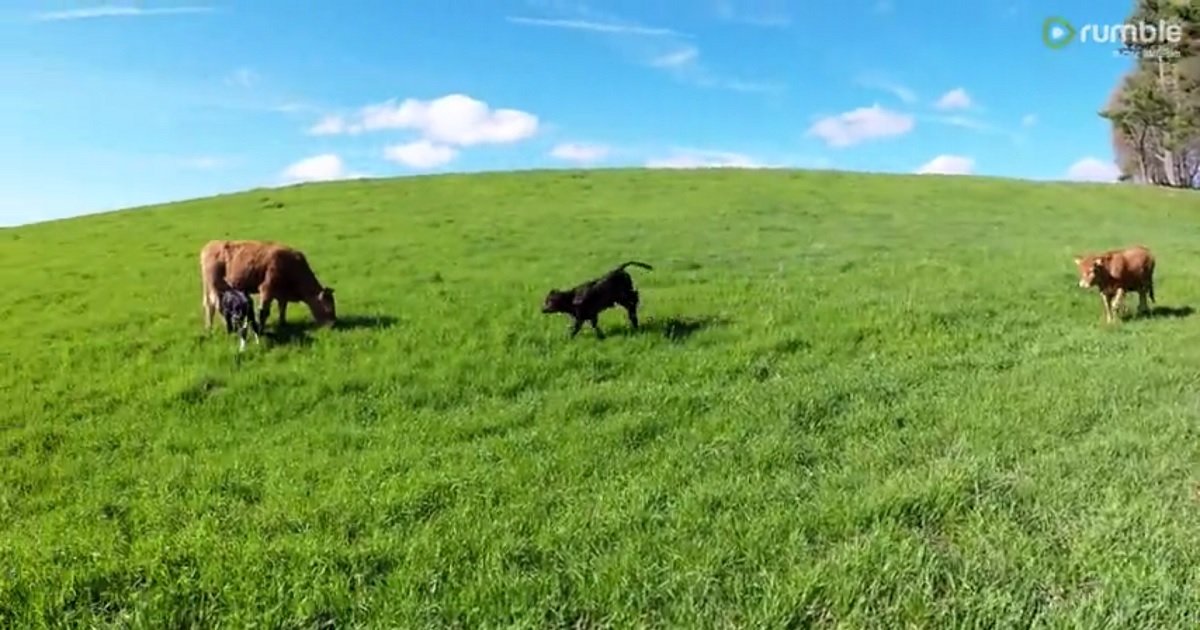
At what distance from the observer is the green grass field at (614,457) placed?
5520mm

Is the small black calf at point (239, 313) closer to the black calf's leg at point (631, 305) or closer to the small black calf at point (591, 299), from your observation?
the small black calf at point (591, 299)

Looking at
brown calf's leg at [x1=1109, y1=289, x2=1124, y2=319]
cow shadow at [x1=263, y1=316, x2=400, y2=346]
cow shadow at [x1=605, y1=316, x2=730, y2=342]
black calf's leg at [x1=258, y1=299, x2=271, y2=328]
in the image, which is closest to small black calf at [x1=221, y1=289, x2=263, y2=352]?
black calf's leg at [x1=258, y1=299, x2=271, y2=328]

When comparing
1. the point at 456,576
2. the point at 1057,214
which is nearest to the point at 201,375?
the point at 456,576

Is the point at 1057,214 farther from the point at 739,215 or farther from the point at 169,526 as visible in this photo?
the point at 169,526

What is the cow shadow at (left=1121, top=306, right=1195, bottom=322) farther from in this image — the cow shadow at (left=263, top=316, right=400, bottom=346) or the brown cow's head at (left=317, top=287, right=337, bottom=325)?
the brown cow's head at (left=317, top=287, right=337, bottom=325)

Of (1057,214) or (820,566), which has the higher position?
(1057,214)

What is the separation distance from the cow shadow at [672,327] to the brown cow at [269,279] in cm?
460

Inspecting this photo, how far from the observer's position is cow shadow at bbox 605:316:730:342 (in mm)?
12812

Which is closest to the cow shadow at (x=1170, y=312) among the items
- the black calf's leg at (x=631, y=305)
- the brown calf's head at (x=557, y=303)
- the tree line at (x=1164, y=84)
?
the black calf's leg at (x=631, y=305)

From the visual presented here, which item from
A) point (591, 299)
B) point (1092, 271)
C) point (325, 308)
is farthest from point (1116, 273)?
point (325, 308)

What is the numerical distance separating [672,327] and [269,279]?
6.14m

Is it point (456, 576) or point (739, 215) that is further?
point (739, 215)

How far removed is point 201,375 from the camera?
11031 millimetres

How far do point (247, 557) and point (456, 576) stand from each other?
146 centimetres
